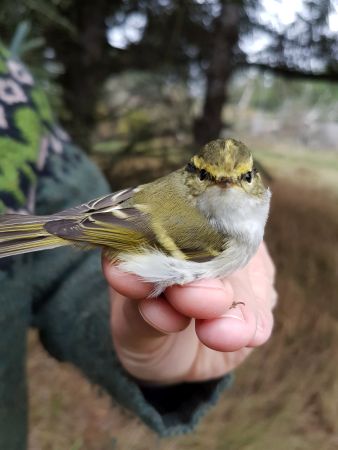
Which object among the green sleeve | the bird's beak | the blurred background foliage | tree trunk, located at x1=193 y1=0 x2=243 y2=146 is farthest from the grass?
the bird's beak

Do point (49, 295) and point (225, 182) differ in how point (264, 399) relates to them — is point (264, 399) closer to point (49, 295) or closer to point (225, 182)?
point (49, 295)

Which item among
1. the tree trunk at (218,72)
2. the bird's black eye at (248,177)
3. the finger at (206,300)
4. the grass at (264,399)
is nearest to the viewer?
the finger at (206,300)

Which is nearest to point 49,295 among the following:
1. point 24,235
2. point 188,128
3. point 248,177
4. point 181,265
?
point 24,235

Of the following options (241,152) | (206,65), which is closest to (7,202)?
(241,152)

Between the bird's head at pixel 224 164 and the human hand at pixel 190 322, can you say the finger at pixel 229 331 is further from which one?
the bird's head at pixel 224 164

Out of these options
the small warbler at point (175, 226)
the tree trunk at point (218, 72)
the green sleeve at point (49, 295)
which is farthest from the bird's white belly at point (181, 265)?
the tree trunk at point (218, 72)

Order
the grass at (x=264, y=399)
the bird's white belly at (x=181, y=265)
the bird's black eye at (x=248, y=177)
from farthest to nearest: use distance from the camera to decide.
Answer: the grass at (x=264, y=399) < the bird's black eye at (x=248, y=177) < the bird's white belly at (x=181, y=265)

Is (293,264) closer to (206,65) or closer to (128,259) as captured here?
(206,65)
